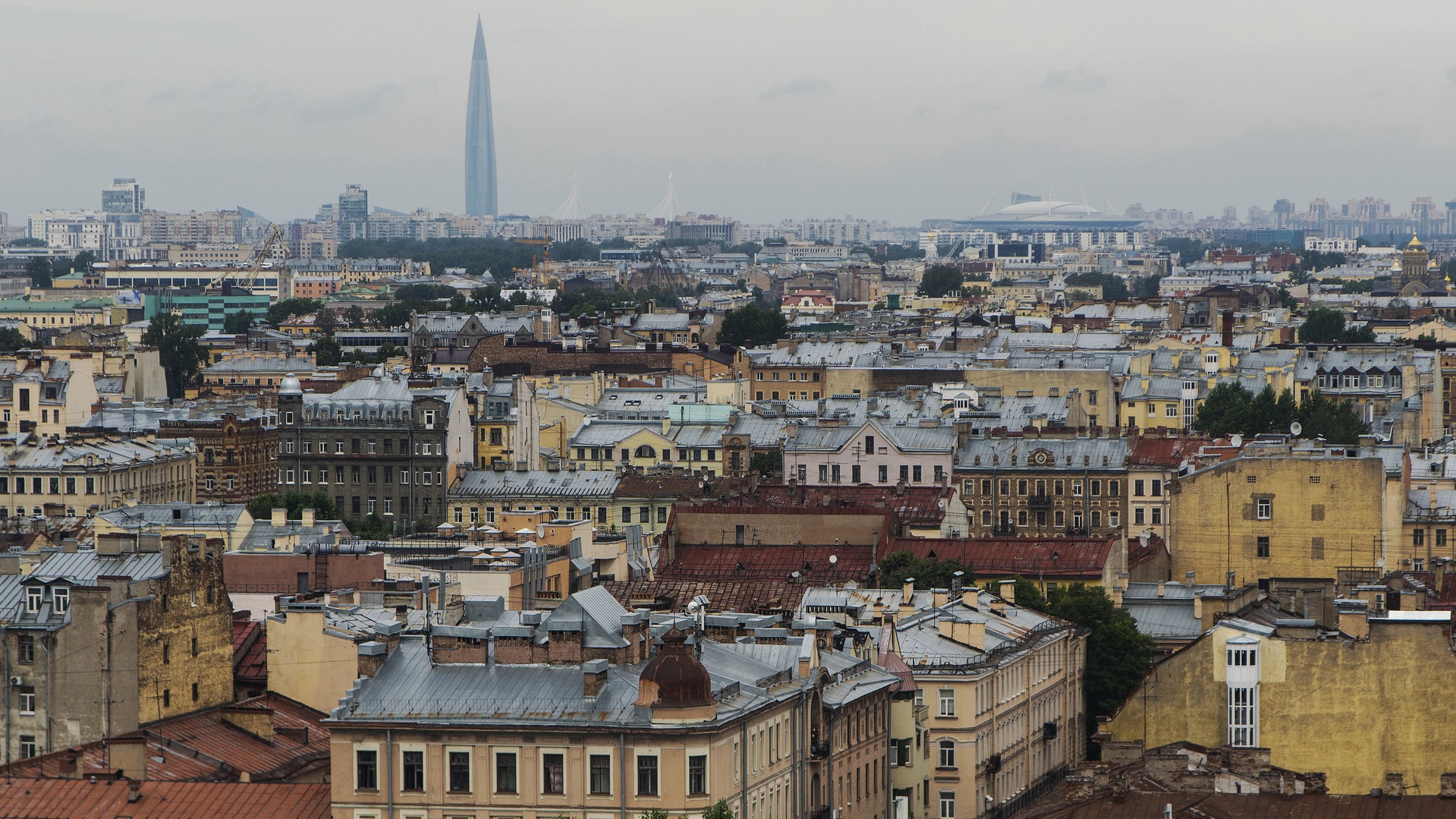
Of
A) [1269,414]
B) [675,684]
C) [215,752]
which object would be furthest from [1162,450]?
[675,684]

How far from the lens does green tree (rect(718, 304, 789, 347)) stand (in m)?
178

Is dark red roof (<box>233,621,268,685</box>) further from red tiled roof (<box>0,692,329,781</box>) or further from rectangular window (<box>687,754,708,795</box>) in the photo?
rectangular window (<box>687,754,708,795</box>)

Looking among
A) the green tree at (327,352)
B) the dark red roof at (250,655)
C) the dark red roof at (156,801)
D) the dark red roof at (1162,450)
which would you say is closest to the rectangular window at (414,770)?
the dark red roof at (156,801)

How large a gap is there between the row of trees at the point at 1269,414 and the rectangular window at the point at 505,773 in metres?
71.4

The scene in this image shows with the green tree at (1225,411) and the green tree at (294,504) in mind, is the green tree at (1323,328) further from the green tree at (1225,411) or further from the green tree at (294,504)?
the green tree at (294,504)

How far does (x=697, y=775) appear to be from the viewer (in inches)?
1609

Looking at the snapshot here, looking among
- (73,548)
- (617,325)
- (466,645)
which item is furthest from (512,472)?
(617,325)

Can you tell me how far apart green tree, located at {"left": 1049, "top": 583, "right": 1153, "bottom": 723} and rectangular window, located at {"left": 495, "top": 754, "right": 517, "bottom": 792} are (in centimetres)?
2069

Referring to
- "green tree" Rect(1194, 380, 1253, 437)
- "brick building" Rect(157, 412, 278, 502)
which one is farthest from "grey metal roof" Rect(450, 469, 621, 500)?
"green tree" Rect(1194, 380, 1253, 437)

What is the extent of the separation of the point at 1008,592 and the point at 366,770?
78.8ft

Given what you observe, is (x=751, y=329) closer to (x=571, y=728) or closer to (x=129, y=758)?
(x=129, y=758)

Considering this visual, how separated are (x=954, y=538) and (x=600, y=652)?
3321cm

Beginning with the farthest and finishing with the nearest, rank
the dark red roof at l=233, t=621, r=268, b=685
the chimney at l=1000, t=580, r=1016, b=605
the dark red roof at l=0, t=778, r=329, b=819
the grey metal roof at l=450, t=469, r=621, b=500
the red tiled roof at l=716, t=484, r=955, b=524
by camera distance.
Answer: the grey metal roof at l=450, t=469, r=621, b=500
the red tiled roof at l=716, t=484, r=955, b=524
the chimney at l=1000, t=580, r=1016, b=605
the dark red roof at l=233, t=621, r=268, b=685
the dark red roof at l=0, t=778, r=329, b=819

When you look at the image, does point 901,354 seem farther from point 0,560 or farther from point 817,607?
point 0,560
